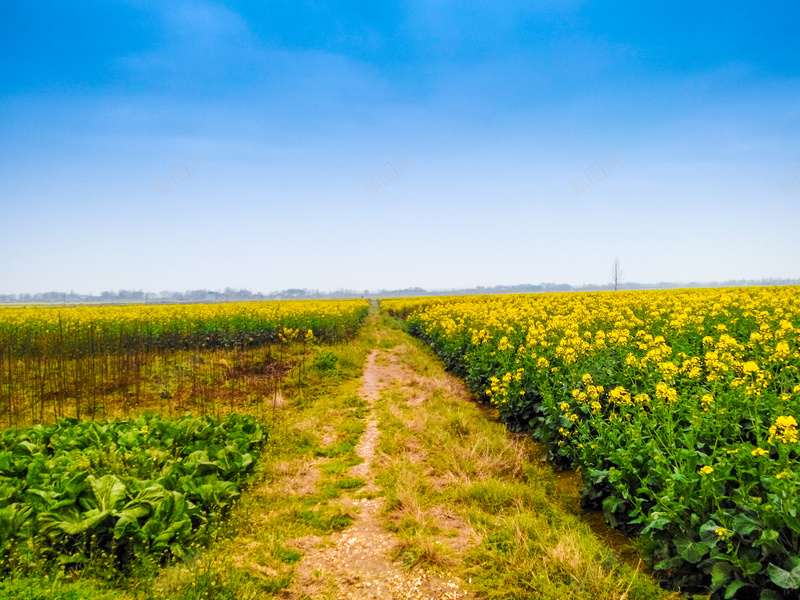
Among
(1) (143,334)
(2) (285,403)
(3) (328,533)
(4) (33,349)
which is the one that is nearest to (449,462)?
(3) (328,533)

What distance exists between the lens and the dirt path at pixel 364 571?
11.9 feet

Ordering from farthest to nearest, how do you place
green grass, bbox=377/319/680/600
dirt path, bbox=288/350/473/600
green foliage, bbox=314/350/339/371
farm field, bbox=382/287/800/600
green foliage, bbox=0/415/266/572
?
green foliage, bbox=314/350/339/371 < green foliage, bbox=0/415/266/572 < dirt path, bbox=288/350/473/600 < green grass, bbox=377/319/680/600 < farm field, bbox=382/287/800/600

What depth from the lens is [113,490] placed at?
427 centimetres

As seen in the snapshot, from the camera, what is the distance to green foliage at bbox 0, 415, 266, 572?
12.5ft

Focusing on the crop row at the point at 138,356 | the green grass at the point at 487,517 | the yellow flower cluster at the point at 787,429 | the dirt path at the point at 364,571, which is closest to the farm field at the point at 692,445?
the yellow flower cluster at the point at 787,429

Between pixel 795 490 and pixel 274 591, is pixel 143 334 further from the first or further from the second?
pixel 795 490

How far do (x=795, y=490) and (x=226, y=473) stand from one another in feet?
20.4

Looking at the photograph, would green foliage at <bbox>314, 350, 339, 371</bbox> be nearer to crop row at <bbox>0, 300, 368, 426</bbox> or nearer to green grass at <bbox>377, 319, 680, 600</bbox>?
crop row at <bbox>0, 300, 368, 426</bbox>

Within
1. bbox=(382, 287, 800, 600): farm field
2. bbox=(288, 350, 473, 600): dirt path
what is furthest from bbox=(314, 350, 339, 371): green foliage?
bbox=(288, 350, 473, 600): dirt path

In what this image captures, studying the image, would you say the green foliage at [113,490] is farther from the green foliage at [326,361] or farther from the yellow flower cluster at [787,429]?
the green foliage at [326,361]

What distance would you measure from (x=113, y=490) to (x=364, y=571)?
9.58 ft

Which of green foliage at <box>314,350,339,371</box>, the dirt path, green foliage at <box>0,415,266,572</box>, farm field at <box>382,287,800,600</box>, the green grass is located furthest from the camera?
green foliage at <box>314,350,339,371</box>

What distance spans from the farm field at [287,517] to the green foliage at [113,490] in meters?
0.02

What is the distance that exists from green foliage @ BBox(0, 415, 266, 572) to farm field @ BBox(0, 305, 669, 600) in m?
0.02
